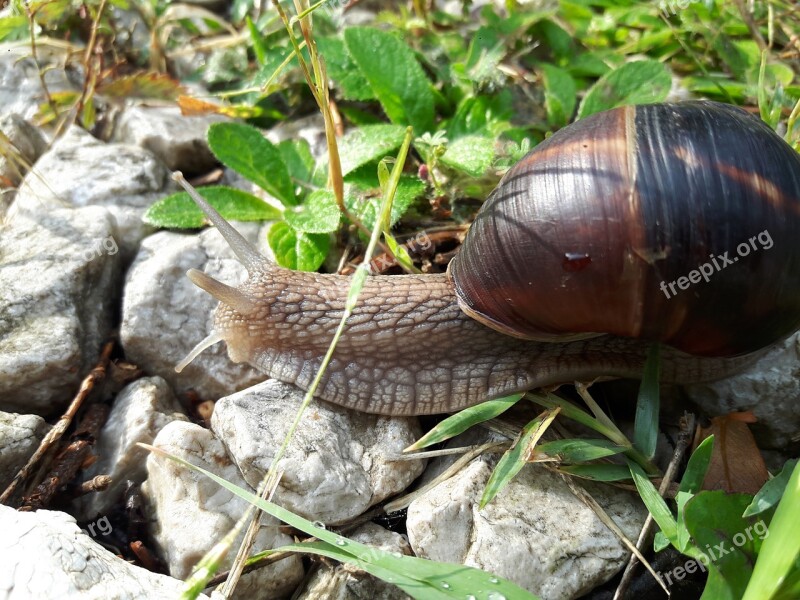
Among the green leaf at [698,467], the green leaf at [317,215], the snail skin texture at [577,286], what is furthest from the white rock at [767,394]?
the green leaf at [317,215]

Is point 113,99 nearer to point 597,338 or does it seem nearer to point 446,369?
point 446,369

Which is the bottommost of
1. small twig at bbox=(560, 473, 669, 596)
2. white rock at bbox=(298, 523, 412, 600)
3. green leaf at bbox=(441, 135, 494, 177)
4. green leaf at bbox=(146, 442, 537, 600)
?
white rock at bbox=(298, 523, 412, 600)

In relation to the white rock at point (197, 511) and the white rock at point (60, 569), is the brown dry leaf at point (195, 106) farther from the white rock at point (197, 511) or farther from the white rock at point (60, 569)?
the white rock at point (60, 569)

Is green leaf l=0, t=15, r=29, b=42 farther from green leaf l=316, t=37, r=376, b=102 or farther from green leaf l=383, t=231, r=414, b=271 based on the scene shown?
green leaf l=383, t=231, r=414, b=271

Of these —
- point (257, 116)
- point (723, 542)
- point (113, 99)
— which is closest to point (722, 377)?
point (723, 542)

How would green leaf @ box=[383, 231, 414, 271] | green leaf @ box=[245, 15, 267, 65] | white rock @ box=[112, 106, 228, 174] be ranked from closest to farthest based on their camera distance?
green leaf @ box=[383, 231, 414, 271]
white rock @ box=[112, 106, 228, 174]
green leaf @ box=[245, 15, 267, 65]

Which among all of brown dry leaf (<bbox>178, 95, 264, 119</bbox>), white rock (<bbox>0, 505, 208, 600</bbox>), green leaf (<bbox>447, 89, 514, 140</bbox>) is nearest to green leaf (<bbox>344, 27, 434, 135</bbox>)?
green leaf (<bbox>447, 89, 514, 140</bbox>)
